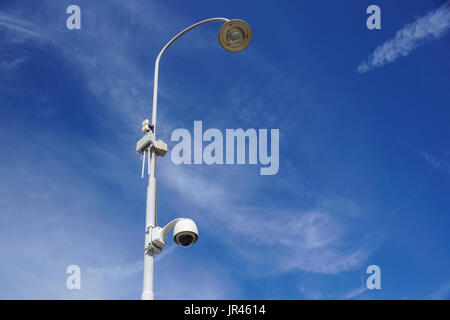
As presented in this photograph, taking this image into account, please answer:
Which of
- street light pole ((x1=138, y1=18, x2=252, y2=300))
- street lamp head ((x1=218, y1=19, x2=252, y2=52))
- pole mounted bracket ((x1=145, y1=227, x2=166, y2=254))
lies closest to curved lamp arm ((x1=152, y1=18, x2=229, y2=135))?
street light pole ((x1=138, y1=18, x2=252, y2=300))

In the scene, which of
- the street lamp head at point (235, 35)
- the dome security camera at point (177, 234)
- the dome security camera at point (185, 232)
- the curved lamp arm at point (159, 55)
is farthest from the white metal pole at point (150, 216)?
the street lamp head at point (235, 35)

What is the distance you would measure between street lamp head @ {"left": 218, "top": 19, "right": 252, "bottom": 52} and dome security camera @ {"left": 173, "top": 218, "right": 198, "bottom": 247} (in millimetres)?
4781

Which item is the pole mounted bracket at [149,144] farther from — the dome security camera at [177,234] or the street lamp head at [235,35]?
the street lamp head at [235,35]

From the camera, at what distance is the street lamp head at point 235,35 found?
37.1 feet

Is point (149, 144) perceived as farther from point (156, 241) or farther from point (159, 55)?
point (159, 55)

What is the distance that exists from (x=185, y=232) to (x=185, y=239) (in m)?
0.20

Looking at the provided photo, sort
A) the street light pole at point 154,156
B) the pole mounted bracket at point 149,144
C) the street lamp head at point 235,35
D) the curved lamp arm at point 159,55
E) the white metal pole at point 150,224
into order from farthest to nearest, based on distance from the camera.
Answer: the street lamp head at point 235,35
the curved lamp arm at point 159,55
the pole mounted bracket at point 149,144
the street light pole at point 154,156
the white metal pole at point 150,224

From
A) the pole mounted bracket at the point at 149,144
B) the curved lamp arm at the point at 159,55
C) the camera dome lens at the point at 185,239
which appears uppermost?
the curved lamp arm at the point at 159,55
